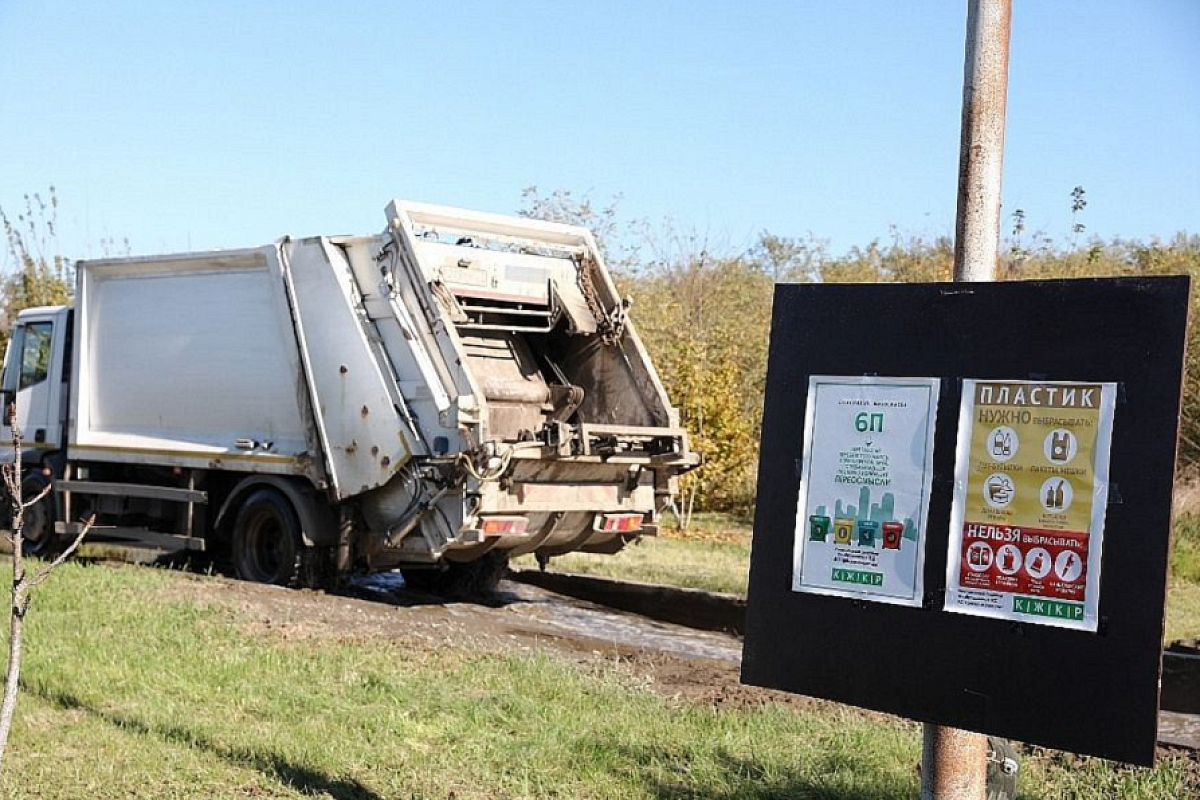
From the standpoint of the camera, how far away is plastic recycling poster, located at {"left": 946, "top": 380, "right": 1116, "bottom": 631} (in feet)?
11.5

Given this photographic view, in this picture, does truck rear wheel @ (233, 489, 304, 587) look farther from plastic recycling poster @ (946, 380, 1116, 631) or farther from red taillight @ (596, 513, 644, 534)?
plastic recycling poster @ (946, 380, 1116, 631)

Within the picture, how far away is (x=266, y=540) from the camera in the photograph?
12211 mm

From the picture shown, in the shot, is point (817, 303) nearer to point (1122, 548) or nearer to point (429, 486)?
point (1122, 548)

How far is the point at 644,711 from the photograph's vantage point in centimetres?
679

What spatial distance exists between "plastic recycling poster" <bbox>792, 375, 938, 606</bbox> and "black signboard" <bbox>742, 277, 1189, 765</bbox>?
0.02 metres

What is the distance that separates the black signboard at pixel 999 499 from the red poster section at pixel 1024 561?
41mm

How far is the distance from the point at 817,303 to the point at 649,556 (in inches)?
440

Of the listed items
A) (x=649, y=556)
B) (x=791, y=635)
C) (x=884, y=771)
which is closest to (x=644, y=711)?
(x=884, y=771)

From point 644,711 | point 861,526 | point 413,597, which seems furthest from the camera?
point 413,597

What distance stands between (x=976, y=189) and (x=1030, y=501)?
2.84 ft

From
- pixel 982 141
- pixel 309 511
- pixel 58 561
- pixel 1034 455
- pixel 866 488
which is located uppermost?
pixel 982 141

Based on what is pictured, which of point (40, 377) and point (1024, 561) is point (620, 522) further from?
point (1024, 561)

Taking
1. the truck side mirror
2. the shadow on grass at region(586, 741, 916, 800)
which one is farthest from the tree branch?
the truck side mirror

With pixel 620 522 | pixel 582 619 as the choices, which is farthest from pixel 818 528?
pixel 582 619
